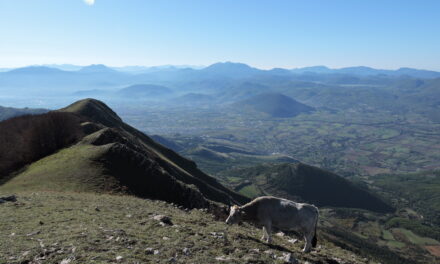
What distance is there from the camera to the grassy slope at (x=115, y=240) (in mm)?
13828

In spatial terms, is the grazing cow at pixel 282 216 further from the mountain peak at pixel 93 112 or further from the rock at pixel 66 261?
the mountain peak at pixel 93 112

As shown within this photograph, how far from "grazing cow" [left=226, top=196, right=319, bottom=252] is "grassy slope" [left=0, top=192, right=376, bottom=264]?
128 centimetres

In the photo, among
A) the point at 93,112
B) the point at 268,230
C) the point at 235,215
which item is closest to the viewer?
the point at 268,230

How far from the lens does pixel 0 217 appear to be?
848 inches

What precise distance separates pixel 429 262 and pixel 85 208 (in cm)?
16285

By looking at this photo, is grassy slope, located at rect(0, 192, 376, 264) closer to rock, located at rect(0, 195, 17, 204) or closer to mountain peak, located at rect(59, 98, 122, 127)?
rock, located at rect(0, 195, 17, 204)

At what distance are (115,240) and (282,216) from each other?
10776 mm

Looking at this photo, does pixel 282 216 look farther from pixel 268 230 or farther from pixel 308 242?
pixel 308 242

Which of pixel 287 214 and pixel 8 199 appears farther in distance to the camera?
pixel 8 199

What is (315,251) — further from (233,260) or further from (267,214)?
(233,260)

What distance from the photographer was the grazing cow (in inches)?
790

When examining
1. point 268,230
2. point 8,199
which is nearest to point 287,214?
point 268,230

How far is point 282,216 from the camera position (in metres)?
20.4

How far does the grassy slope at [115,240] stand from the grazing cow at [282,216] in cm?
128
